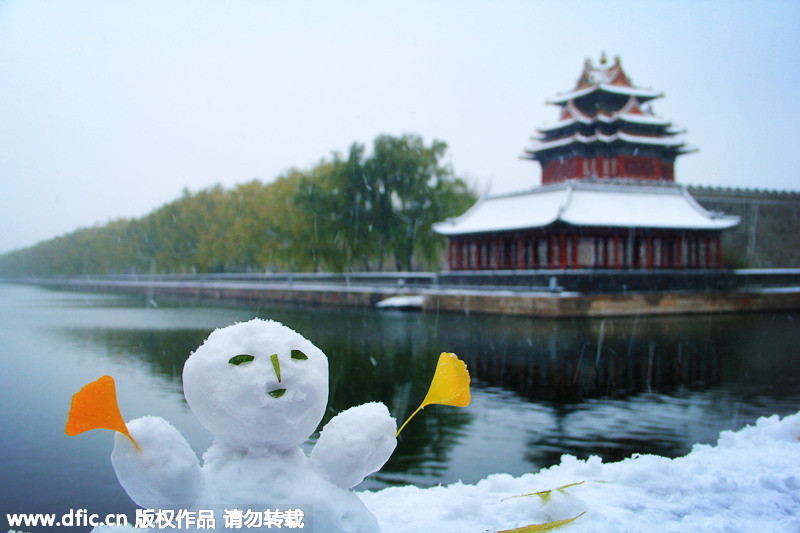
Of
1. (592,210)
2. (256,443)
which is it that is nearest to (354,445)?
(256,443)

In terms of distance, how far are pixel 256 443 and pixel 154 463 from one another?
32 centimetres

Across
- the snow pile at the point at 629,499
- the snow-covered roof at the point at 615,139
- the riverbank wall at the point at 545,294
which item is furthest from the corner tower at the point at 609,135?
the snow pile at the point at 629,499

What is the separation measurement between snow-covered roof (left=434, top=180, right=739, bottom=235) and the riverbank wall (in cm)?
212

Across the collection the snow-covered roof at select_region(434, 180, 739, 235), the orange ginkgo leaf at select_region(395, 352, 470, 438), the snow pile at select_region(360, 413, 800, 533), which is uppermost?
the snow-covered roof at select_region(434, 180, 739, 235)

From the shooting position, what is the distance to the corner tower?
2816 centimetres

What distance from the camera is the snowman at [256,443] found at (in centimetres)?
202

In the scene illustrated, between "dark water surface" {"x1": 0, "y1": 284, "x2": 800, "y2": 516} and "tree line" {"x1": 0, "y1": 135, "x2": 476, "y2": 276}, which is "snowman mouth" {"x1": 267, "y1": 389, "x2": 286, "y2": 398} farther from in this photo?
"tree line" {"x1": 0, "y1": 135, "x2": 476, "y2": 276}

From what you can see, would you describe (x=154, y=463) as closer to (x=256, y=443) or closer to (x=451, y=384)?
(x=256, y=443)

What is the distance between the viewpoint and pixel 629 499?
11.1 ft

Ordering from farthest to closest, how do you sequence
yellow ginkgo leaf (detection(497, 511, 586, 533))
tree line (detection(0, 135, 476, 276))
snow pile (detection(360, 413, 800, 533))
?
1. tree line (detection(0, 135, 476, 276))
2. snow pile (detection(360, 413, 800, 533))
3. yellow ginkgo leaf (detection(497, 511, 586, 533))

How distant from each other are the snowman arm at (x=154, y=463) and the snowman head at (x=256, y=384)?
6.2 inches

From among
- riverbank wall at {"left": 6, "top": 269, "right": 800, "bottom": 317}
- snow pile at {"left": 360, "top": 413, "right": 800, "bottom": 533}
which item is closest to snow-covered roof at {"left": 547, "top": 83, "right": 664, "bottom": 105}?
riverbank wall at {"left": 6, "top": 269, "right": 800, "bottom": 317}

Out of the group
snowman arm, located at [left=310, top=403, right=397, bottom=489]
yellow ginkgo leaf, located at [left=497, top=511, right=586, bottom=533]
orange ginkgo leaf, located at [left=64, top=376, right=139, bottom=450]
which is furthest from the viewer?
yellow ginkgo leaf, located at [left=497, top=511, right=586, bottom=533]

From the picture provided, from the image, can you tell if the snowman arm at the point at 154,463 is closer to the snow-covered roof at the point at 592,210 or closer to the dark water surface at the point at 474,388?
the dark water surface at the point at 474,388
